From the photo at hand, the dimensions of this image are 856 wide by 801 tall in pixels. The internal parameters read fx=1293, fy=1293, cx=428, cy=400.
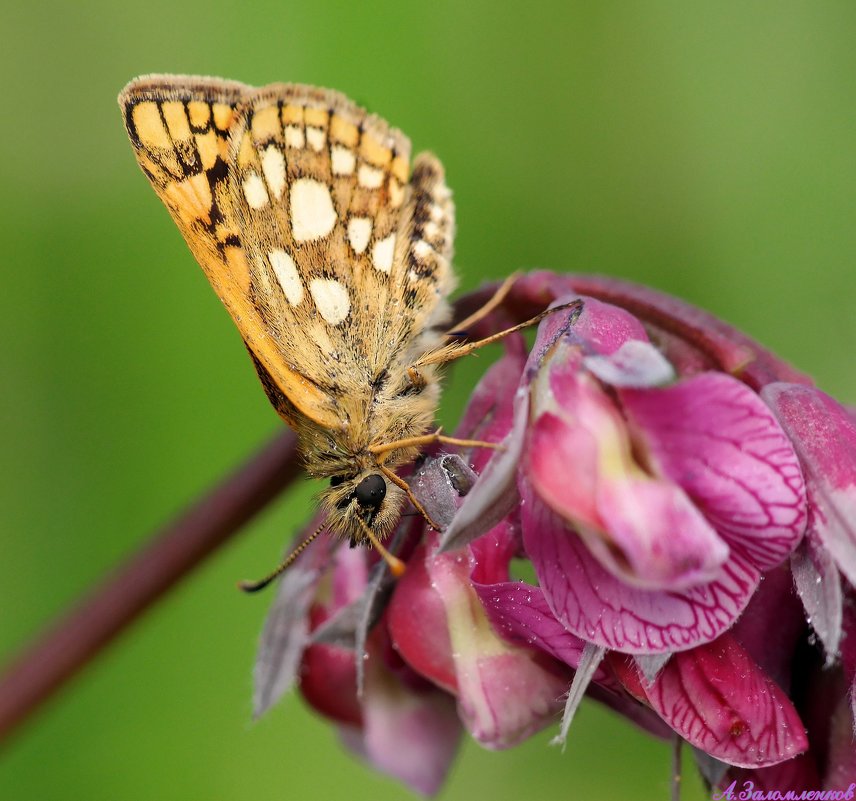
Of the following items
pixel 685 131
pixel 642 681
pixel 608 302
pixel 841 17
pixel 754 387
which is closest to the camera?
pixel 642 681

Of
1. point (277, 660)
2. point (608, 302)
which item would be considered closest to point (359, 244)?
point (608, 302)

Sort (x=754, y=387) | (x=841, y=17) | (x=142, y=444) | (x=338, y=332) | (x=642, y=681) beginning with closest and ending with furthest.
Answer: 1. (x=642, y=681)
2. (x=754, y=387)
3. (x=338, y=332)
4. (x=142, y=444)
5. (x=841, y=17)

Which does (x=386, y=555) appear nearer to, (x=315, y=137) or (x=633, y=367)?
(x=633, y=367)

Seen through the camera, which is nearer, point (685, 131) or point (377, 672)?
point (377, 672)

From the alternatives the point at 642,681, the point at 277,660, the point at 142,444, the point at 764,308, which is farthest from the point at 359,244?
the point at 764,308

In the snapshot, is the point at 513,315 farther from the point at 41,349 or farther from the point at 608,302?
the point at 41,349

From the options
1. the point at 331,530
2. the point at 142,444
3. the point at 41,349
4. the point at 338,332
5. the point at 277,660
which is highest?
the point at 338,332

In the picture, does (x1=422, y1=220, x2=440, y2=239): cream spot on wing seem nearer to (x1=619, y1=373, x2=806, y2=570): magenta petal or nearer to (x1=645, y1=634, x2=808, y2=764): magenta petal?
(x1=619, y1=373, x2=806, y2=570): magenta petal

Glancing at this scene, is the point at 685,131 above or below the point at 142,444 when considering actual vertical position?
above
